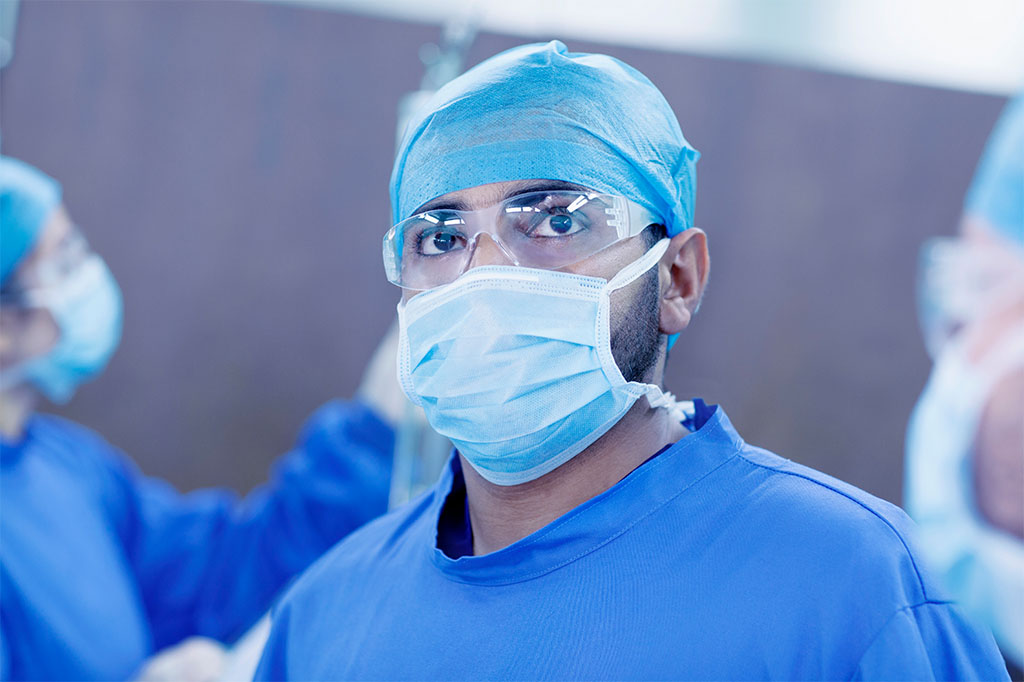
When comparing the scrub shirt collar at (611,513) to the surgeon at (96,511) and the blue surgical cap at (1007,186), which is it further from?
the surgeon at (96,511)

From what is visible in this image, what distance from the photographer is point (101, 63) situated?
102 inches

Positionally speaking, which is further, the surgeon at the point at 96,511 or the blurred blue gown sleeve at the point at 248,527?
the blurred blue gown sleeve at the point at 248,527

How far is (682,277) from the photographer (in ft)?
3.55

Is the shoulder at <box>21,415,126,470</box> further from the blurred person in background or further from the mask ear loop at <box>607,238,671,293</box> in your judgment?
A: the blurred person in background

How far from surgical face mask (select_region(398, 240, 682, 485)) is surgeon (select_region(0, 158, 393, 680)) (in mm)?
1199

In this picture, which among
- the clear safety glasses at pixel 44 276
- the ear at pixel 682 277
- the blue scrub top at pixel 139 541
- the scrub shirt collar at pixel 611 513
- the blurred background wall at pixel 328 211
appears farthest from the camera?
the blurred background wall at pixel 328 211

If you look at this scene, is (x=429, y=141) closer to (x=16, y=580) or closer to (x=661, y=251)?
(x=661, y=251)

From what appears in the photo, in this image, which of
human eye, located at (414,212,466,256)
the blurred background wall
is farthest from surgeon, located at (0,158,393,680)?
human eye, located at (414,212,466,256)

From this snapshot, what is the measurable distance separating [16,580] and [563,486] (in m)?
1.42

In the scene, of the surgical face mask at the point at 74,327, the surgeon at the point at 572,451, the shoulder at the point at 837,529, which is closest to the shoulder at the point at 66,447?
the surgical face mask at the point at 74,327

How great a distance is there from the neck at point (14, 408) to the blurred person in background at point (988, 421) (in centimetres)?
195

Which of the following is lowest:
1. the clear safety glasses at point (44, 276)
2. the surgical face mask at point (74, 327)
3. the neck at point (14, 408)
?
the neck at point (14, 408)

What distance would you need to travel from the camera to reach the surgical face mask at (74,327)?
202 cm

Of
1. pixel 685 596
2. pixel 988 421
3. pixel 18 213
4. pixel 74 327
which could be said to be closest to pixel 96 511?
pixel 74 327
